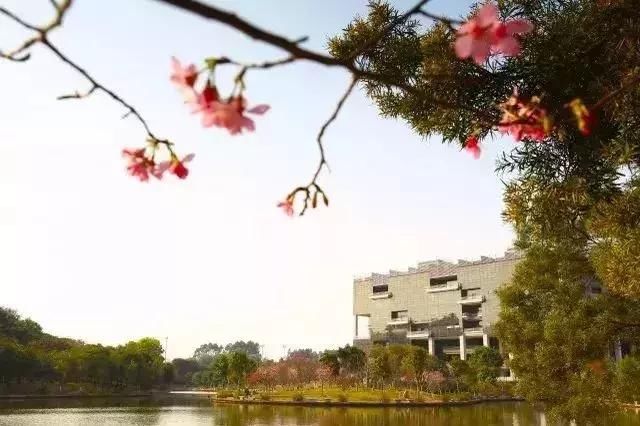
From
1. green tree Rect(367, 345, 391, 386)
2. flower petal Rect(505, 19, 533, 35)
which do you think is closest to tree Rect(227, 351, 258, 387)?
green tree Rect(367, 345, 391, 386)

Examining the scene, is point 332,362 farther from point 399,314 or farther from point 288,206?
point 288,206

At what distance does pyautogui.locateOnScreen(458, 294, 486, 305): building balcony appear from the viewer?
61.4 meters

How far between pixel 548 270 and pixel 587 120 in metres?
17.0

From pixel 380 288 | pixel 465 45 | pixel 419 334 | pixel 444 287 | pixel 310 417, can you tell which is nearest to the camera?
pixel 465 45

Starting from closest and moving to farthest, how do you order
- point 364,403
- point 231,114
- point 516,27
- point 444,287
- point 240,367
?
point 231,114 < point 516,27 < point 364,403 < point 240,367 < point 444,287

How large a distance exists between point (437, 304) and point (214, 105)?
218 ft

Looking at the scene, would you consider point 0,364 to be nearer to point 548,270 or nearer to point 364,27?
point 548,270

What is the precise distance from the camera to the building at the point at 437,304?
61.1 m

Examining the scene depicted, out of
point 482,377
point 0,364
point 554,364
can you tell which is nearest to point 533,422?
point 554,364

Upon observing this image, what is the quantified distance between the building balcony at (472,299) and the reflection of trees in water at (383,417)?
24.2 m

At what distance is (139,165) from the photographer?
2.30m

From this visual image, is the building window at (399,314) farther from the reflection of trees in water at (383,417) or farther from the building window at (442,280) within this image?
the reflection of trees in water at (383,417)

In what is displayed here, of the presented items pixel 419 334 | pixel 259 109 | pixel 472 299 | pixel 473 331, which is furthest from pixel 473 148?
pixel 419 334

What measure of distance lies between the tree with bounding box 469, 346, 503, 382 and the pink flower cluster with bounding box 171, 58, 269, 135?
4997 cm
